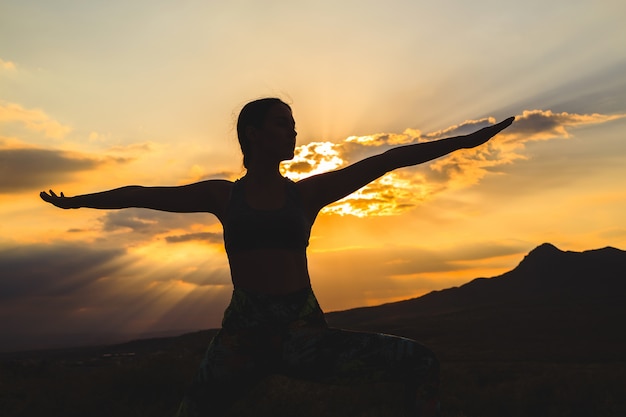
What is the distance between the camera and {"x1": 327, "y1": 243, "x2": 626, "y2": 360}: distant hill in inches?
1251

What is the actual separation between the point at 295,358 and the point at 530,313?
4797 centimetres

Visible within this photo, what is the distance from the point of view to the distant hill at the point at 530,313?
31.8 metres

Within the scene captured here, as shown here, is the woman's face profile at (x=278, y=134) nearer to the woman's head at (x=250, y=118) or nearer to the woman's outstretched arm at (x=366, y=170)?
the woman's head at (x=250, y=118)

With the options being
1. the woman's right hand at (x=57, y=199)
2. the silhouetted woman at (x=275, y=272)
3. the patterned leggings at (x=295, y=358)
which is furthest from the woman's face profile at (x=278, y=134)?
the woman's right hand at (x=57, y=199)

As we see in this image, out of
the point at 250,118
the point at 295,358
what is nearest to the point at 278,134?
the point at 250,118

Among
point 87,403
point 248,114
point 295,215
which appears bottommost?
point 87,403

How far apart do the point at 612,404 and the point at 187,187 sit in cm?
929

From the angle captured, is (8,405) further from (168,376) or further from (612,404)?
(612,404)

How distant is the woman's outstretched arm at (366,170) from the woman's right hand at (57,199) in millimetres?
1668

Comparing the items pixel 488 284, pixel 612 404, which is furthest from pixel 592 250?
pixel 612 404

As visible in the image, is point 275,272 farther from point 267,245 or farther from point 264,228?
point 264,228

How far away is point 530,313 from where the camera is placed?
154 feet

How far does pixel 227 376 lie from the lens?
124 inches

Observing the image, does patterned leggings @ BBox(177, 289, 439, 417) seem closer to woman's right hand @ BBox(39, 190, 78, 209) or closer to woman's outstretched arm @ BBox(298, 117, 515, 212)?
woman's outstretched arm @ BBox(298, 117, 515, 212)
